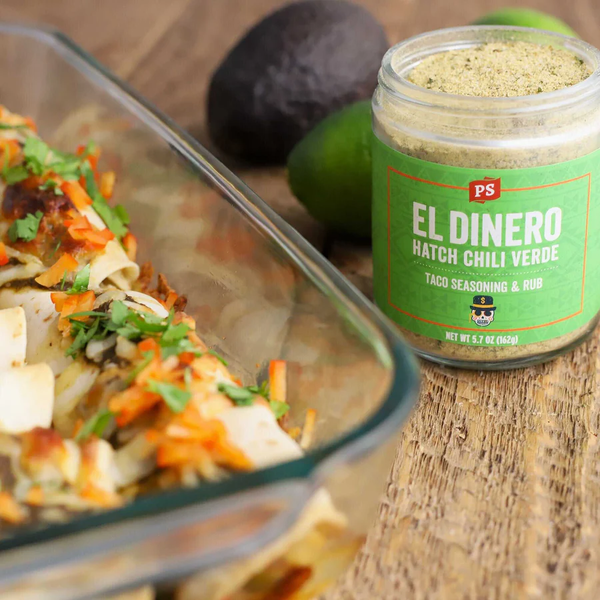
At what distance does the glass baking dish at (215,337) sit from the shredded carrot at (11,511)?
0.09 ft

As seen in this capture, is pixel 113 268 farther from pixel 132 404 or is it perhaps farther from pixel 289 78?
pixel 289 78

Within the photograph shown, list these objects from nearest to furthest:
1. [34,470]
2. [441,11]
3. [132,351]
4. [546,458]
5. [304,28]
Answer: [34,470] < [132,351] < [546,458] < [304,28] < [441,11]

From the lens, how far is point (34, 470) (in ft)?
3.05

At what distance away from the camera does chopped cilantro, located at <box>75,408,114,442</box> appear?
102 centimetres

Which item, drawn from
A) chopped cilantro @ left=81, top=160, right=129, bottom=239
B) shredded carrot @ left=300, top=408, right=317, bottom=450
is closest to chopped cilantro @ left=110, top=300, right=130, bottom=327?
shredded carrot @ left=300, top=408, right=317, bottom=450

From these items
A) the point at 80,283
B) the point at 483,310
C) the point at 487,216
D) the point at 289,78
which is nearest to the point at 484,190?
the point at 487,216

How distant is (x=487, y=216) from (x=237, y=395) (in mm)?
449

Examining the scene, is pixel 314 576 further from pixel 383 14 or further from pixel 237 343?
pixel 383 14

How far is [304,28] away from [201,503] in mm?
1458

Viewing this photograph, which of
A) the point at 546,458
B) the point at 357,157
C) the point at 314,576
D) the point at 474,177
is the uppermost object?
the point at 474,177

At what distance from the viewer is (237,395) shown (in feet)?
3.50

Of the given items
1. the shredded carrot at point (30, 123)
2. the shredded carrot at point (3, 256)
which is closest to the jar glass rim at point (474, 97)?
the shredded carrot at point (3, 256)

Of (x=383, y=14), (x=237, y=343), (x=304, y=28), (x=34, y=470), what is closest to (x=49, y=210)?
(x=237, y=343)

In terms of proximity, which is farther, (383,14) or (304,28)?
(383,14)
